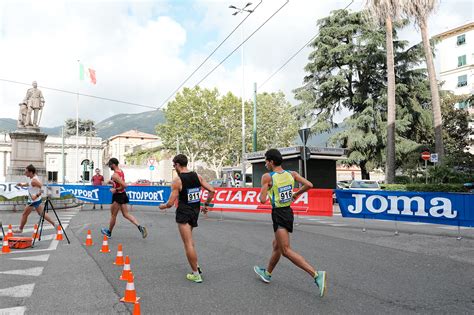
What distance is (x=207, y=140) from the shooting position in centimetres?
5094

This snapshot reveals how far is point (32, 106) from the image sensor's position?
79.7ft

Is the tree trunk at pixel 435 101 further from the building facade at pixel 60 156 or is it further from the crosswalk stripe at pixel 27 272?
the building facade at pixel 60 156

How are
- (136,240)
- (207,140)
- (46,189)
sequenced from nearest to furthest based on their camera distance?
(136,240), (46,189), (207,140)

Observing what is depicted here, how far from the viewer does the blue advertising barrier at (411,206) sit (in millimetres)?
10740

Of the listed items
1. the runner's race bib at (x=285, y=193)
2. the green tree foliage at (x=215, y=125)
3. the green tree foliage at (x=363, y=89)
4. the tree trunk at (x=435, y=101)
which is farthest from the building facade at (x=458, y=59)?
the runner's race bib at (x=285, y=193)

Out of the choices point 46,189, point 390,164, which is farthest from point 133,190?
point 390,164

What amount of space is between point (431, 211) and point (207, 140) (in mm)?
40783

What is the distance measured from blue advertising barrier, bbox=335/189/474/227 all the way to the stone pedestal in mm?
17635

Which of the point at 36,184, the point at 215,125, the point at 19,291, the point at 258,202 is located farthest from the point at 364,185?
the point at 215,125

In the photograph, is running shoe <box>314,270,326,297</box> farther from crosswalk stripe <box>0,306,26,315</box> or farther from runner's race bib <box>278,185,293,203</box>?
crosswalk stripe <box>0,306,26,315</box>

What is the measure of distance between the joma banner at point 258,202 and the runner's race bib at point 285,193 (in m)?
8.60

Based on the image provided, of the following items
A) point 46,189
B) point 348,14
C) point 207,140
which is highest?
point 348,14

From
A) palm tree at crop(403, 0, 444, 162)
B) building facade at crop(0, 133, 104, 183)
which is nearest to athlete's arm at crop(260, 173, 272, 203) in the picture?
palm tree at crop(403, 0, 444, 162)

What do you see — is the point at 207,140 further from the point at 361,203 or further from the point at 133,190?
the point at 361,203
